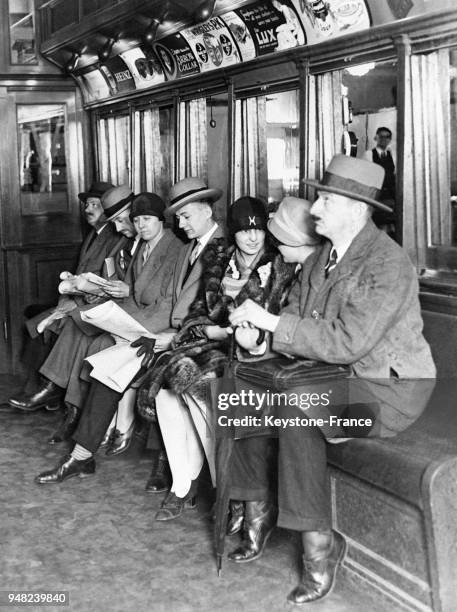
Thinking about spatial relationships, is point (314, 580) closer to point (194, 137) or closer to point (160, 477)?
point (160, 477)

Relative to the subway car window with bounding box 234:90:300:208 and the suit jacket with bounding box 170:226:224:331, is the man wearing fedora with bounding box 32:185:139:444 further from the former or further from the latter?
the subway car window with bounding box 234:90:300:208

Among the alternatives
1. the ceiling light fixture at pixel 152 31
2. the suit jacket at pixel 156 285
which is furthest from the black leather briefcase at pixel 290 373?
the ceiling light fixture at pixel 152 31

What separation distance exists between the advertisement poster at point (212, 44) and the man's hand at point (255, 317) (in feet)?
8.51

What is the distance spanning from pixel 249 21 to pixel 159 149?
6.38ft

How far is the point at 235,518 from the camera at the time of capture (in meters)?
4.18

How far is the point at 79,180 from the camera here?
8164 mm

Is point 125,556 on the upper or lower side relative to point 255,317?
→ lower

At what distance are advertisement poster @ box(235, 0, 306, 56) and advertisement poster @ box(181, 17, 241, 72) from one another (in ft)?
0.96

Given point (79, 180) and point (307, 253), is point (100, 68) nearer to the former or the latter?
point (79, 180)

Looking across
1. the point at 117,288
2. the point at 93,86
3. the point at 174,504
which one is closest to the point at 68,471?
the point at 174,504

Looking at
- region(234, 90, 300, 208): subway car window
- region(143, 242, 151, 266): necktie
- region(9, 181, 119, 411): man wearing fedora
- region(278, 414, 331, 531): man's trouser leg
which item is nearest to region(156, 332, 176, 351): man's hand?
region(143, 242, 151, 266): necktie

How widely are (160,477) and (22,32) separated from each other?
4.88 meters

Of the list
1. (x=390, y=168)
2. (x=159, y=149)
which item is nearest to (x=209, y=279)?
(x=390, y=168)

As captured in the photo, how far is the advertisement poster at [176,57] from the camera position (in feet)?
20.4
